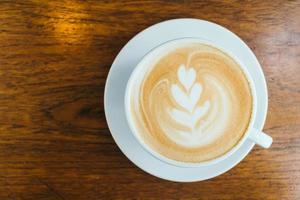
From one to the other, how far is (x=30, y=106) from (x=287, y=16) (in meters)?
0.61

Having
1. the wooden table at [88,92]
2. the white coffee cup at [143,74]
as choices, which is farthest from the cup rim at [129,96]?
the wooden table at [88,92]

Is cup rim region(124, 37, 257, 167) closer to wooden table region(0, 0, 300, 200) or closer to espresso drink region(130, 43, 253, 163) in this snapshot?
espresso drink region(130, 43, 253, 163)

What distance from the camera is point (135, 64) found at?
36.8 inches

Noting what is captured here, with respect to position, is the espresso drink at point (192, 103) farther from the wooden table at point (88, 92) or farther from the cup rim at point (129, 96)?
the wooden table at point (88, 92)

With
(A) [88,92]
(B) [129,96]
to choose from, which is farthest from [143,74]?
(A) [88,92]

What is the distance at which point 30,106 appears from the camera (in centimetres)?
98

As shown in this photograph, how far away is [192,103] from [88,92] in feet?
0.79

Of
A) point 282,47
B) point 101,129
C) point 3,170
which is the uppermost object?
point 282,47

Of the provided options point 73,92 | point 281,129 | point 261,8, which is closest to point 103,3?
point 73,92

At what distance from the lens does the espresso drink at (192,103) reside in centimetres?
88

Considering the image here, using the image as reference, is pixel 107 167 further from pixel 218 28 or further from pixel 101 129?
pixel 218 28

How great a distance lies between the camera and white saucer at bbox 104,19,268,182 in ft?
3.06

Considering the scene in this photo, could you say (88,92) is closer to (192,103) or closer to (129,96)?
(129,96)

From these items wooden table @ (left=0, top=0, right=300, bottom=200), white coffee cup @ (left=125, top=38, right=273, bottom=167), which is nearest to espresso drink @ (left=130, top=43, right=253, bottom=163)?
white coffee cup @ (left=125, top=38, right=273, bottom=167)
